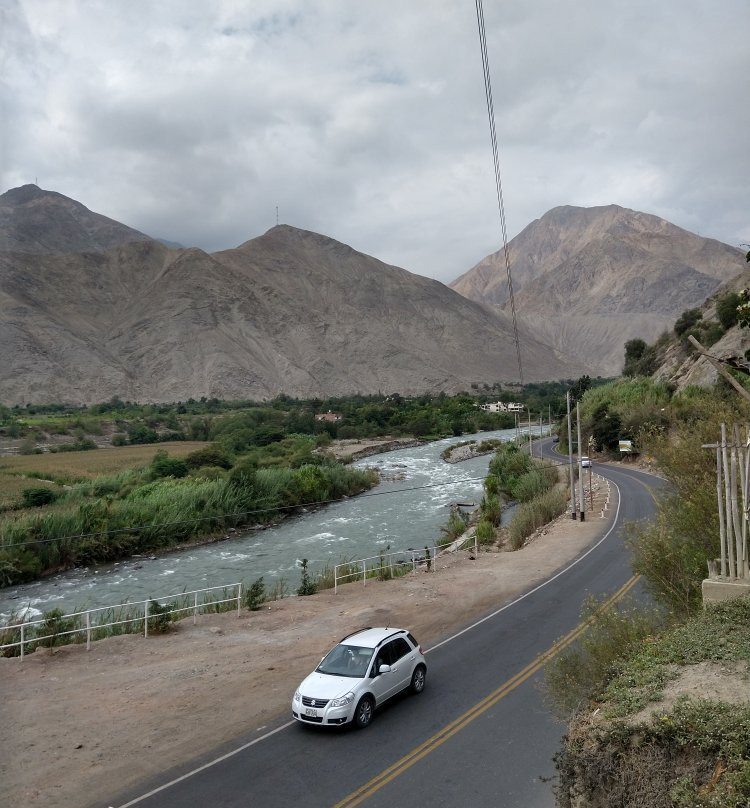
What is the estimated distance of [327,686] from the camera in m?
10.8

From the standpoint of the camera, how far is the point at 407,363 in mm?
183000

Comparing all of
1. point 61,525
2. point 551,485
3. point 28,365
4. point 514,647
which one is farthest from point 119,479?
point 28,365

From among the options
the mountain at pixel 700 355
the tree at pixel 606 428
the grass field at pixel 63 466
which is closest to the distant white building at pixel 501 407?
the mountain at pixel 700 355

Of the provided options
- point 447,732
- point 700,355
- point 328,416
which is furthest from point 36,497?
point 328,416

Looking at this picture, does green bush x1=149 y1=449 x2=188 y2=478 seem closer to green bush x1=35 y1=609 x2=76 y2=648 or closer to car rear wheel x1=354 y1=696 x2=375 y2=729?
green bush x1=35 y1=609 x2=76 y2=648

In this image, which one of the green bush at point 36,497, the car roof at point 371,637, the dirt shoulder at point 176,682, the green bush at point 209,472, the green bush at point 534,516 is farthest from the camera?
the green bush at point 209,472

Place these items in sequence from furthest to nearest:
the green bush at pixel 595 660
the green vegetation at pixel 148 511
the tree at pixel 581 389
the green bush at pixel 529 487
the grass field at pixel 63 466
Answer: the tree at pixel 581 389, the grass field at pixel 63 466, the green bush at pixel 529 487, the green vegetation at pixel 148 511, the green bush at pixel 595 660

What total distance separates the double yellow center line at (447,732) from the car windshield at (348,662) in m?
1.63

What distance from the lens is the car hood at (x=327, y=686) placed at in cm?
1055

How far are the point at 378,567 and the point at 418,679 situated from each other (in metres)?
12.9

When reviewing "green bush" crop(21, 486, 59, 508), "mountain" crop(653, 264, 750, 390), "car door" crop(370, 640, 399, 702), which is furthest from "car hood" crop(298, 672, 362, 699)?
"mountain" crop(653, 264, 750, 390)

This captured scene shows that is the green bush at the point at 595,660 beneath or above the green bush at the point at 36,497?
above

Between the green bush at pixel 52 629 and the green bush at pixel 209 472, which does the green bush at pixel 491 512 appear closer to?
the green bush at pixel 209 472

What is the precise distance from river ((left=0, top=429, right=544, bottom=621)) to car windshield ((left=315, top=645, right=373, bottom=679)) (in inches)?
468
